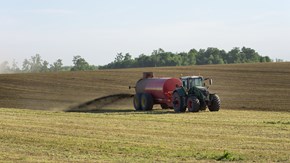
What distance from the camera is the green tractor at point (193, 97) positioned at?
97.6ft

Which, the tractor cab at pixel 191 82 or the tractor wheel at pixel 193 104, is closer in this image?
the tractor wheel at pixel 193 104

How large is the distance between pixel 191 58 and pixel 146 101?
58861mm

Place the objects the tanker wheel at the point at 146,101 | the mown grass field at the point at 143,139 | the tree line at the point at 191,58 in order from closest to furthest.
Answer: the mown grass field at the point at 143,139
the tanker wheel at the point at 146,101
the tree line at the point at 191,58

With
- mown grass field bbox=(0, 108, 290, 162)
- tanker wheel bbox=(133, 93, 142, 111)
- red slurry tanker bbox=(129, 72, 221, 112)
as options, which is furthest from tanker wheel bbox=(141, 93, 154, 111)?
mown grass field bbox=(0, 108, 290, 162)

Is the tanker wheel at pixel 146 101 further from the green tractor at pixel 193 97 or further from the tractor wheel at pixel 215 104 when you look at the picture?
the tractor wheel at pixel 215 104

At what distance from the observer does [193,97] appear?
29484 mm

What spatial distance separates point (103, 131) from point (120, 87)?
25.7m

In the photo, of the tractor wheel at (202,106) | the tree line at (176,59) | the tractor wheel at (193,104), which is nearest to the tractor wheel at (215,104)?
the tractor wheel at (202,106)

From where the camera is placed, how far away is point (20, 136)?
1833 centimetres

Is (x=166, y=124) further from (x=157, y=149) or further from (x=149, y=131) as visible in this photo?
(x=157, y=149)

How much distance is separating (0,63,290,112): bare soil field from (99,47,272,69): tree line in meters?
28.3

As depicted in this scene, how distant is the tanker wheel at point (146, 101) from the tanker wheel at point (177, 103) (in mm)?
2057

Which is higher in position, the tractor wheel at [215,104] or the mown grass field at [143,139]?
the tractor wheel at [215,104]

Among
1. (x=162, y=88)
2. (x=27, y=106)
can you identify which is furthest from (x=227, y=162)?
(x=27, y=106)
